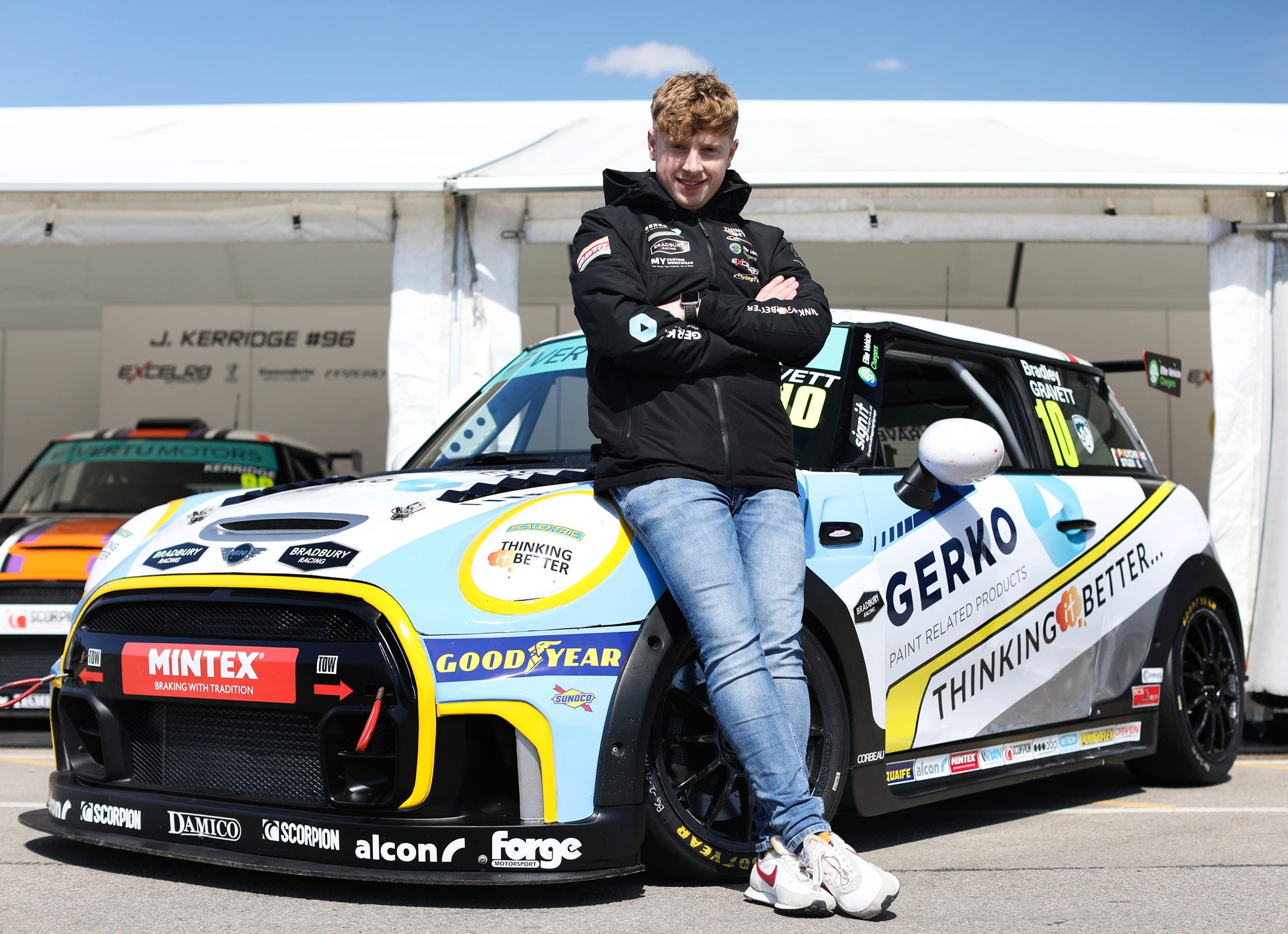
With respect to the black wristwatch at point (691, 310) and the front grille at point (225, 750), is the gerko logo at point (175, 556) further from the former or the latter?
the black wristwatch at point (691, 310)

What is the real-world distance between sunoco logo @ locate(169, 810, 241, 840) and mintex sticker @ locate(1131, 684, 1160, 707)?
3057 mm

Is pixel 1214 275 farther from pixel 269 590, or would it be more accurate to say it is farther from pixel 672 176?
pixel 269 590

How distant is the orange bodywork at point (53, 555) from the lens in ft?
19.0

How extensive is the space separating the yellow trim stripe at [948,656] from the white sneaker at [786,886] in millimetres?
698

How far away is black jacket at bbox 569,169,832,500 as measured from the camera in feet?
9.95

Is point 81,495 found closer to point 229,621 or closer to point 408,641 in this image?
point 229,621

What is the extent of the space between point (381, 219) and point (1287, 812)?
16.3 feet

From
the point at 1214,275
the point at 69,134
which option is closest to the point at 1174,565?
the point at 1214,275

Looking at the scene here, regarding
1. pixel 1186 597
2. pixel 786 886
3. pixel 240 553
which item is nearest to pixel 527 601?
pixel 240 553

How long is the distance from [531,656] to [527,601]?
4.8 inches

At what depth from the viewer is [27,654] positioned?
5.73m

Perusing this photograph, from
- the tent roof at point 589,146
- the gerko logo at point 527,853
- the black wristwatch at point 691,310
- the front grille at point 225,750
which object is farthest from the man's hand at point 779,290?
the tent roof at point 589,146

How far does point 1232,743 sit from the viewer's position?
17.1 ft

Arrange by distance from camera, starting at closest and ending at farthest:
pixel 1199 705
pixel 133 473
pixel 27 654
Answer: pixel 1199 705 < pixel 27 654 < pixel 133 473
